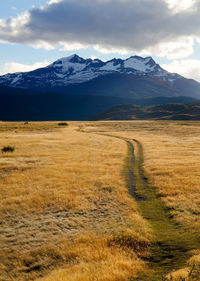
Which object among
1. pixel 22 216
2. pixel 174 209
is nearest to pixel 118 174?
pixel 174 209

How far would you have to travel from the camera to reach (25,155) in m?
42.6

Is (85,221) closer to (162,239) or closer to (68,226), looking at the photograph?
(68,226)

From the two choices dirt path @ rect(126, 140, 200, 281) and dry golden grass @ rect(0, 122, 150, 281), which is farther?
dry golden grass @ rect(0, 122, 150, 281)

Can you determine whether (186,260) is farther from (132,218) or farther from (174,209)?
(174,209)

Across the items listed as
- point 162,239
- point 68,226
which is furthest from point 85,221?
point 162,239

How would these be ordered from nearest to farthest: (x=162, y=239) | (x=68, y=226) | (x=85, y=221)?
1. (x=162, y=239)
2. (x=68, y=226)
3. (x=85, y=221)

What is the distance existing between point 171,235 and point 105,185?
11727mm

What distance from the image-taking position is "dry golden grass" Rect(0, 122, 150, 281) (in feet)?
42.4

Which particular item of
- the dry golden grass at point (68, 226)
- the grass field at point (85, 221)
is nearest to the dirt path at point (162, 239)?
the grass field at point (85, 221)

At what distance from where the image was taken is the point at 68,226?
58.0 ft

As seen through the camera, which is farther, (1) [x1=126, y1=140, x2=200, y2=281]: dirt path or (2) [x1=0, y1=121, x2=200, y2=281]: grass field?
(2) [x1=0, y1=121, x2=200, y2=281]: grass field

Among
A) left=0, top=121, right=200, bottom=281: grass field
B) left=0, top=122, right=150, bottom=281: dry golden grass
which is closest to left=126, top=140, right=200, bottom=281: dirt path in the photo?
left=0, top=121, right=200, bottom=281: grass field

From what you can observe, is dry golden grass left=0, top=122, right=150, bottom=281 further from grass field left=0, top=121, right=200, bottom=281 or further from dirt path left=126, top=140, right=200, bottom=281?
dirt path left=126, top=140, right=200, bottom=281

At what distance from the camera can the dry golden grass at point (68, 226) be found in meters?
12.9
